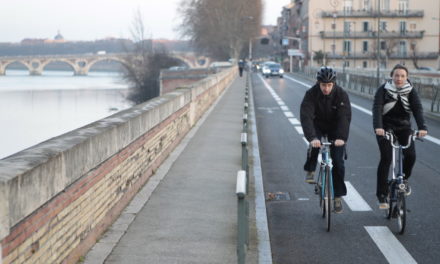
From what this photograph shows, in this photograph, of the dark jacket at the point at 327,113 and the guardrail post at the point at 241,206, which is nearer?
the guardrail post at the point at 241,206

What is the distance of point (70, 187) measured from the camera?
5684 millimetres

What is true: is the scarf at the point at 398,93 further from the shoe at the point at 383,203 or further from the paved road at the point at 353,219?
the paved road at the point at 353,219

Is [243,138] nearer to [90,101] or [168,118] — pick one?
[168,118]

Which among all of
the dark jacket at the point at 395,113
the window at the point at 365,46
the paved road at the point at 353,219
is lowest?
the paved road at the point at 353,219

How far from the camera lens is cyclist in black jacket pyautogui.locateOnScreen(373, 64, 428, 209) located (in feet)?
25.4

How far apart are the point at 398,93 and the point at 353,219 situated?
1.55 m

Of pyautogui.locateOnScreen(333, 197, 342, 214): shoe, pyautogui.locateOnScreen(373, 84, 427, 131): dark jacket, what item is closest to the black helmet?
pyautogui.locateOnScreen(373, 84, 427, 131): dark jacket

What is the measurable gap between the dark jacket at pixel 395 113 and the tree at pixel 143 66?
251 ft

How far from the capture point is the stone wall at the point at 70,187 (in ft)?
14.4

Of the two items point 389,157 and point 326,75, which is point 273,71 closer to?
point 389,157

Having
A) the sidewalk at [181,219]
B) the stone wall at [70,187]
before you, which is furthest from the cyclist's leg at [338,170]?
the stone wall at [70,187]

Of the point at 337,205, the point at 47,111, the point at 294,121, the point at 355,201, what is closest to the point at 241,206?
the point at 337,205

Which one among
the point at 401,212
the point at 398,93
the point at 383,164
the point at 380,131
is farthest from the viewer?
the point at 383,164

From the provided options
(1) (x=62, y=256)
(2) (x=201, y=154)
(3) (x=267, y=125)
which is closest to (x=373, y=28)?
(3) (x=267, y=125)
